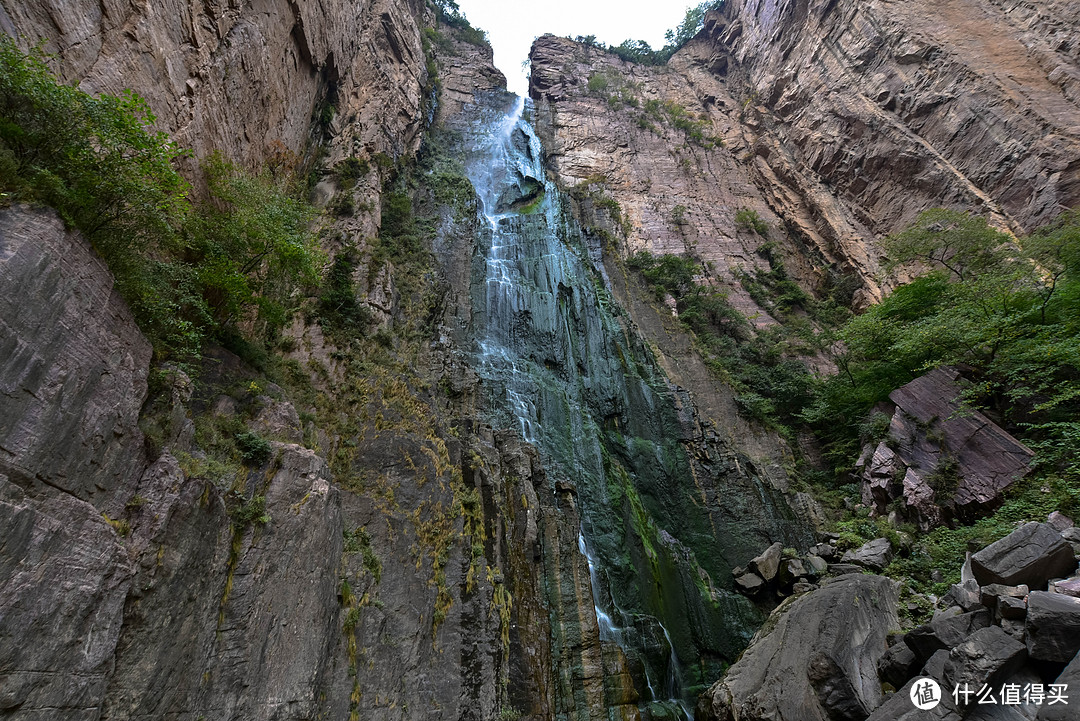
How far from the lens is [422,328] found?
15.4m

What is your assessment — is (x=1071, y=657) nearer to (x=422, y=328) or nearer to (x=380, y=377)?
(x=380, y=377)

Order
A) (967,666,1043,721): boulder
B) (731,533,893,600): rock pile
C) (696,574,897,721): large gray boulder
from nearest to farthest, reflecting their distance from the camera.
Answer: (967,666,1043,721): boulder → (696,574,897,721): large gray boulder → (731,533,893,600): rock pile

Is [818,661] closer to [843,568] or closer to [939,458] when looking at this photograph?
[843,568]

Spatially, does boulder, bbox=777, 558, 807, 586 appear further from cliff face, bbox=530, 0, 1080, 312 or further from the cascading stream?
cliff face, bbox=530, 0, 1080, 312

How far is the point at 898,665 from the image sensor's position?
20.9ft

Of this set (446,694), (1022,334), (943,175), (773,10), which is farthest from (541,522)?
(773,10)

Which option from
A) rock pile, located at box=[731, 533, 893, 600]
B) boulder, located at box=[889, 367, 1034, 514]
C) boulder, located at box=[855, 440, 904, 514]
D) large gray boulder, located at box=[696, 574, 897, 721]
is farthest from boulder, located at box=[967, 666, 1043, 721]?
boulder, located at box=[855, 440, 904, 514]

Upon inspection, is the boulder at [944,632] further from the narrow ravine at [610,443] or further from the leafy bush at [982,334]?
the leafy bush at [982,334]

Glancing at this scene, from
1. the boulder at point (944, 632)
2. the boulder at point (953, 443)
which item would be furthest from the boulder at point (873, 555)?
the boulder at point (944, 632)

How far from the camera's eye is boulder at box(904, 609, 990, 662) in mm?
5648

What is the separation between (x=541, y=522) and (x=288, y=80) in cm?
1566

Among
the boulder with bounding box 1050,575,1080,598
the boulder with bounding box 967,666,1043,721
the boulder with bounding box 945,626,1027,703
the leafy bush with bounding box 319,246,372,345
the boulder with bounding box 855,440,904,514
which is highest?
the leafy bush with bounding box 319,246,372,345

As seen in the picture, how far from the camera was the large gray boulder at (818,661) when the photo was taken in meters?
6.53

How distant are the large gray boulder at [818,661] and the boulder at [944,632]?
812 millimetres
